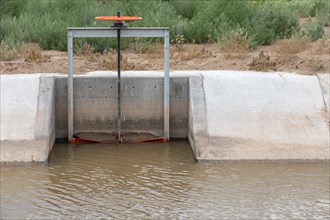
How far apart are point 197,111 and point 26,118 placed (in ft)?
10.0

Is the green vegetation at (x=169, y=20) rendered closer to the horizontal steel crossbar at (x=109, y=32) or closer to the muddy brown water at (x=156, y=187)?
the horizontal steel crossbar at (x=109, y=32)

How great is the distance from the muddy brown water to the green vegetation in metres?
4.47

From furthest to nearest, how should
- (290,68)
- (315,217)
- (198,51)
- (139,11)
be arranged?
(139,11) < (198,51) < (290,68) < (315,217)

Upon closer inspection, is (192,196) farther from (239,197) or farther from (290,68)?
(290,68)

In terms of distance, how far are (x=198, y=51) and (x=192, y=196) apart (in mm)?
6276

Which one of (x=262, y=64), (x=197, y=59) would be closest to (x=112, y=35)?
(x=197, y=59)

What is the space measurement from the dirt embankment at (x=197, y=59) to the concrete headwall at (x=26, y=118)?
2.78ft

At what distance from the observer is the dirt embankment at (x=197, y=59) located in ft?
50.2

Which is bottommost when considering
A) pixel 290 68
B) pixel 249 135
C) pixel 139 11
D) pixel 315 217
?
pixel 315 217

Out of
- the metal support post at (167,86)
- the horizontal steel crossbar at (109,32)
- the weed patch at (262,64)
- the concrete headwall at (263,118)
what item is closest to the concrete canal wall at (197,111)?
the concrete headwall at (263,118)

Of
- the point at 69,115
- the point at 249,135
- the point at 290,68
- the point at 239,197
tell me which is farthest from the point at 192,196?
the point at 290,68

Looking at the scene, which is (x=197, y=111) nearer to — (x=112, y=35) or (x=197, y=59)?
(x=112, y=35)

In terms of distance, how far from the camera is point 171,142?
46.3 ft

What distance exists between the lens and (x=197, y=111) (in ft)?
45.0
